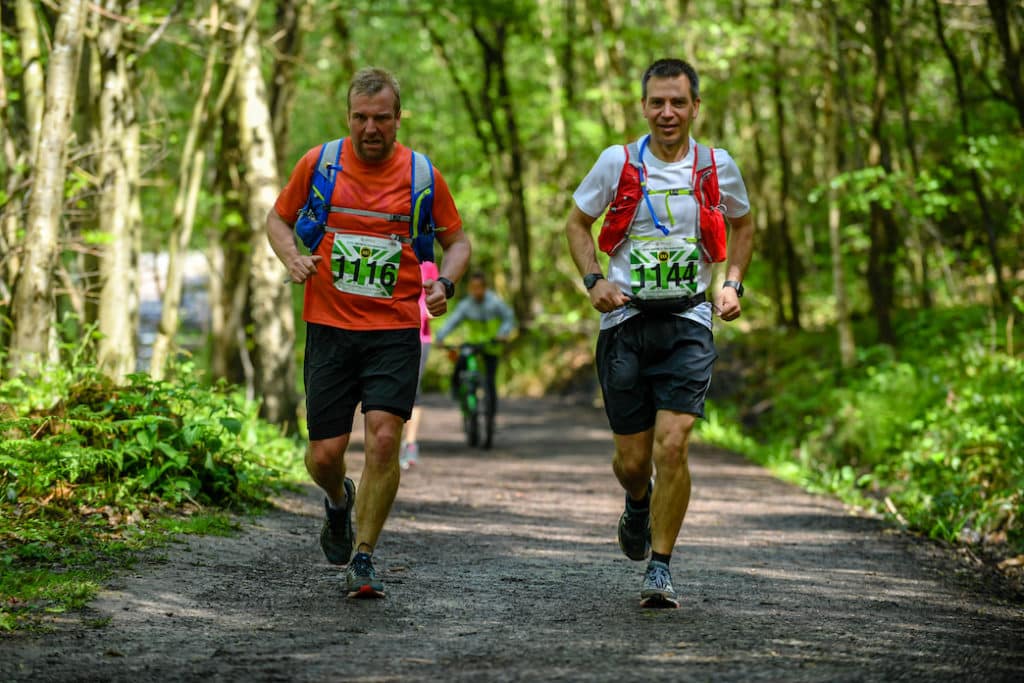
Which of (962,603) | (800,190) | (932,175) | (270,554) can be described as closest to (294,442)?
(270,554)

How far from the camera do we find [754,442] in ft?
57.9

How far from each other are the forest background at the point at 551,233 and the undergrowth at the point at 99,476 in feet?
0.09

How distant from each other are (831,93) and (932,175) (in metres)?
3.10

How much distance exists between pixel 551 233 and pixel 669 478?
28344 millimetres

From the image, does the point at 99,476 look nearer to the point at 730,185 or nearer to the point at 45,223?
the point at 45,223

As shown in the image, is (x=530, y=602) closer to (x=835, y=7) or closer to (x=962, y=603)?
(x=962, y=603)

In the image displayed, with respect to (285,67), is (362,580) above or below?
below

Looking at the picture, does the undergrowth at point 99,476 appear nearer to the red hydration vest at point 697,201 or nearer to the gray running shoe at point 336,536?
the gray running shoe at point 336,536

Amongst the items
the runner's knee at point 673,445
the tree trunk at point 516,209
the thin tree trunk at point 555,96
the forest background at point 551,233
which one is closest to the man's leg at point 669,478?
the runner's knee at point 673,445

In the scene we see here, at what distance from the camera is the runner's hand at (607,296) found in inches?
228

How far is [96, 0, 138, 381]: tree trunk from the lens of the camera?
468 inches

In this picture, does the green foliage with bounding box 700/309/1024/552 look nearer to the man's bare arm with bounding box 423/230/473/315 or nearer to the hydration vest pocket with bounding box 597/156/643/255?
the hydration vest pocket with bounding box 597/156/643/255

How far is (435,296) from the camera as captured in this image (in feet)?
18.9

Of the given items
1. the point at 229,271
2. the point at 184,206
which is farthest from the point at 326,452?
the point at 229,271
